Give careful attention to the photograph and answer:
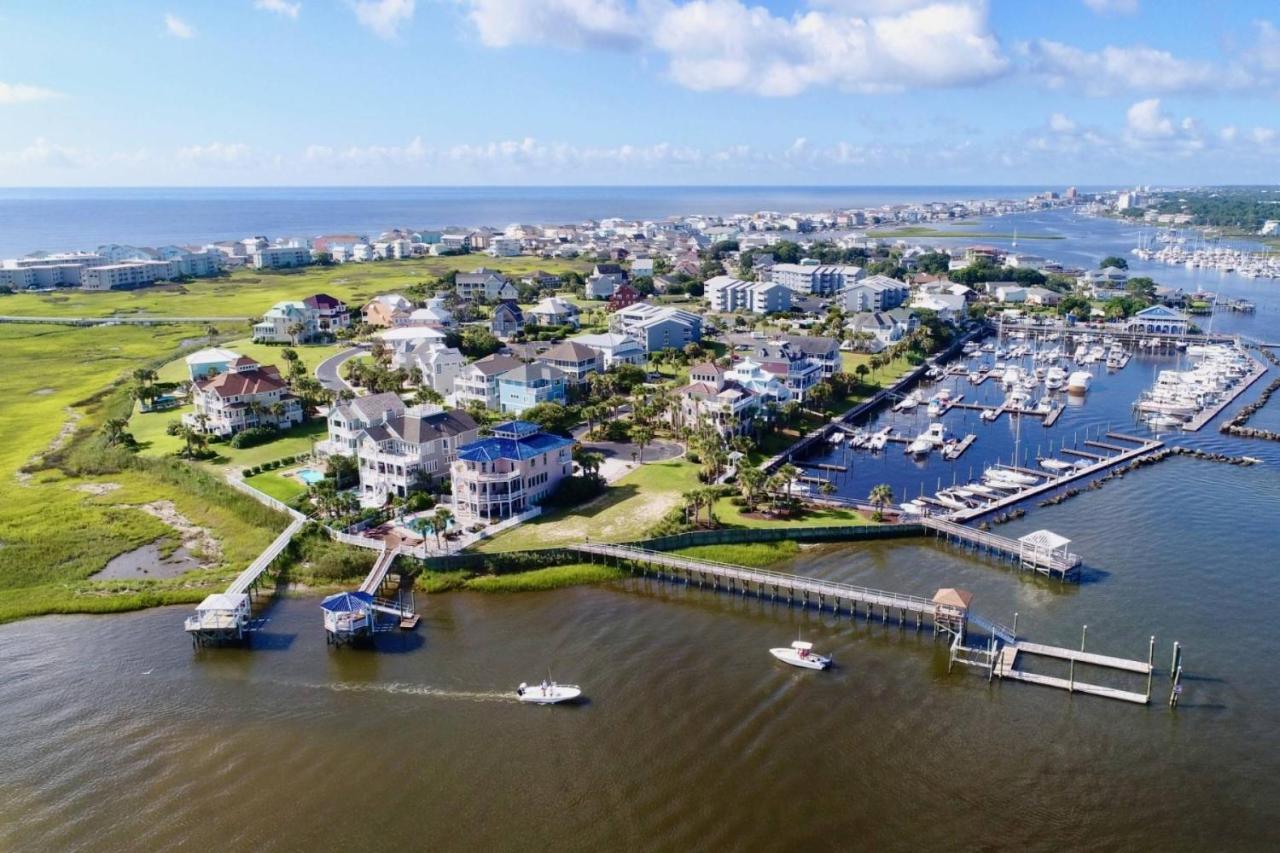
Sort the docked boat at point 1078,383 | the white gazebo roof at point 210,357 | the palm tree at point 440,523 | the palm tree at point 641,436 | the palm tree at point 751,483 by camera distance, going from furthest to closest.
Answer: the docked boat at point 1078,383 → the white gazebo roof at point 210,357 → the palm tree at point 641,436 → the palm tree at point 751,483 → the palm tree at point 440,523

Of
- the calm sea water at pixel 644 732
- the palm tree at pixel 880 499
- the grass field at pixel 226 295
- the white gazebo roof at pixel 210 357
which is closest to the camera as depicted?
the calm sea water at pixel 644 732

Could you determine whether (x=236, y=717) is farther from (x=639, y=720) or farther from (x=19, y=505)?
(x=19, y=505)

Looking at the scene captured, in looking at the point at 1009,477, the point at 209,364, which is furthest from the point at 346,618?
the point at 209,364

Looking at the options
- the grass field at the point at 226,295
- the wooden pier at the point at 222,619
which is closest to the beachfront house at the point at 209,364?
the grass field at the point at 226,295

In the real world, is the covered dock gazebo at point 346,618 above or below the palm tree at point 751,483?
below

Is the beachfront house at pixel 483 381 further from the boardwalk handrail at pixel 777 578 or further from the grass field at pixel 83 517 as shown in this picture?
the boardwalk handrail at pixel 777 578

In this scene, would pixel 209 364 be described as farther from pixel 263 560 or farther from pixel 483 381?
pixel 263 560

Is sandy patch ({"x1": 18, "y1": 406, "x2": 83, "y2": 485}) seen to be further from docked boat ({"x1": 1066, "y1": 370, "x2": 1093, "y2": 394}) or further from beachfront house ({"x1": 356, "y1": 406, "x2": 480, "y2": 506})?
docked boat ({"x1": 1066, "y1": 370, "x2": 1093, "y2": 394})

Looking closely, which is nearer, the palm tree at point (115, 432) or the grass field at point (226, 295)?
the palm tree at point (115, 432)

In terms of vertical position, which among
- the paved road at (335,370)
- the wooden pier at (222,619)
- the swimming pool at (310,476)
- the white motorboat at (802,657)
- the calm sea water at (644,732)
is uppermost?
the paved road at (335,370)
